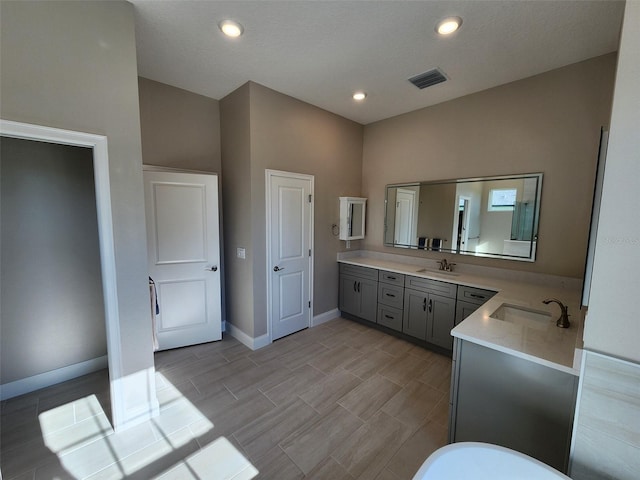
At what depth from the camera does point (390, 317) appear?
133 inches

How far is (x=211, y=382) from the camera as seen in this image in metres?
2.47

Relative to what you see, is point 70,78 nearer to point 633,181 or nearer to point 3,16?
point 3,16

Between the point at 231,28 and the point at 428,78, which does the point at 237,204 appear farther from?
the point at 428,78

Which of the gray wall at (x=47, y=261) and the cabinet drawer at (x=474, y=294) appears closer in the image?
the gray wall at (x=47, y=261)

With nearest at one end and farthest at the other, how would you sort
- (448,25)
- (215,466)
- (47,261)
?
(215,466) < (448,25) < (47,261)

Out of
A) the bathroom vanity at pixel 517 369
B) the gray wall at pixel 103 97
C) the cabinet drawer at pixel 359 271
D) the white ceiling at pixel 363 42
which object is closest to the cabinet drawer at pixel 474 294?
the bathroom vanity at pixel 517 369

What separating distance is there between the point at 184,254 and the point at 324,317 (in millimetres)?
2061

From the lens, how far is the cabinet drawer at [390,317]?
3.29m

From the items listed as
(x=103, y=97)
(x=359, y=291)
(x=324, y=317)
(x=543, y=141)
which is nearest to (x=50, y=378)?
(x=103, y=97)

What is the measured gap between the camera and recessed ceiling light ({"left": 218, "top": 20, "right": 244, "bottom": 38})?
1.96 meters

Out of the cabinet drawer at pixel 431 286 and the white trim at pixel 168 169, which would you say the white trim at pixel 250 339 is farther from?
the white trim at pixel 168 169

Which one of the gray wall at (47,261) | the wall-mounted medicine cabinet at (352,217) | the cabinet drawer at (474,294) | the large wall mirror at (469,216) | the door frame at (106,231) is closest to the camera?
the door frame at (106,231)

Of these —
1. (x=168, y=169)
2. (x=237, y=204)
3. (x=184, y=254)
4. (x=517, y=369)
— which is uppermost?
(x=168, y=169)

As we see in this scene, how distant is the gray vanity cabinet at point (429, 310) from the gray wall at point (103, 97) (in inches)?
104
